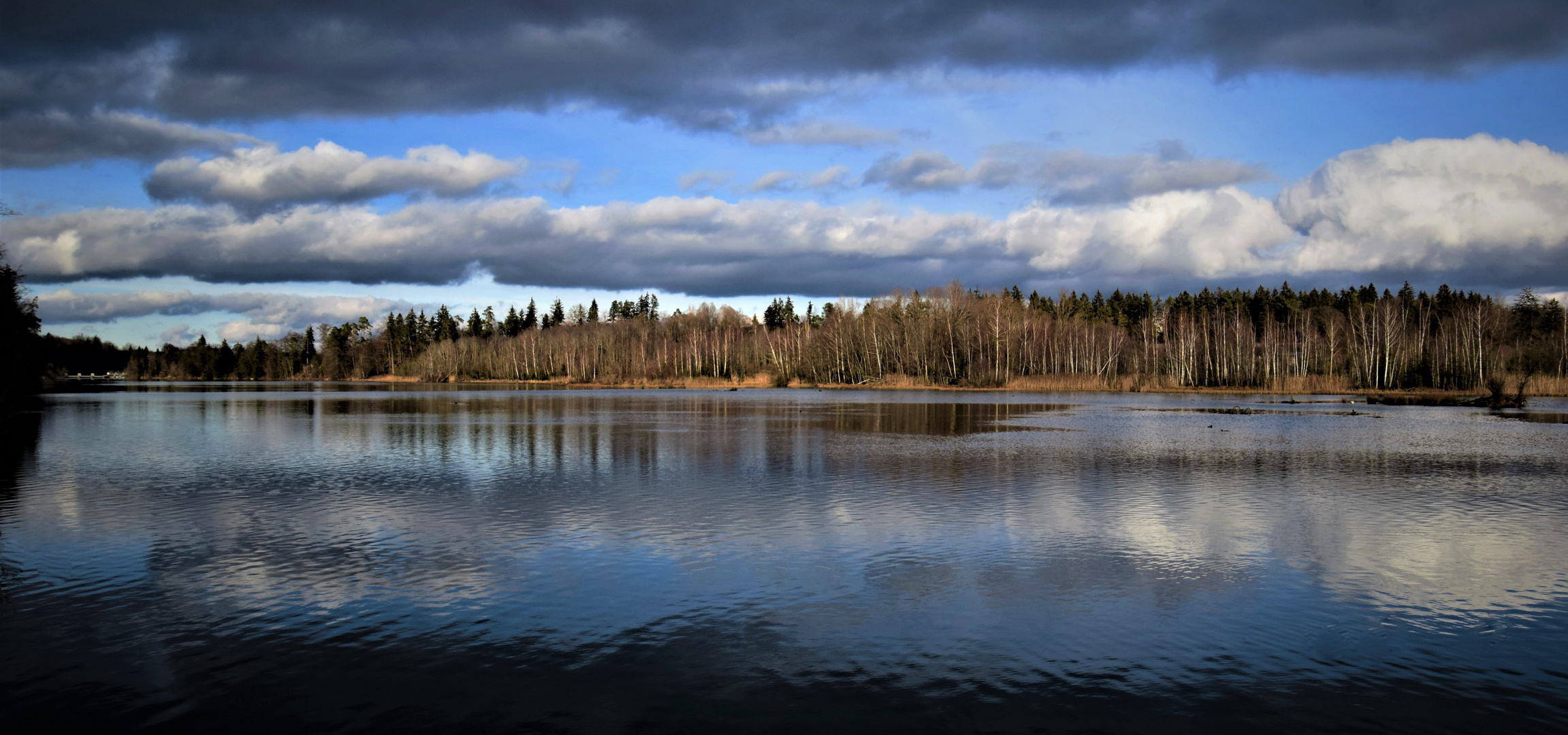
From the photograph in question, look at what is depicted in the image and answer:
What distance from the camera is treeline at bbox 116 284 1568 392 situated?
277ft

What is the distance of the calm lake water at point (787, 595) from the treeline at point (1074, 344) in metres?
52.5

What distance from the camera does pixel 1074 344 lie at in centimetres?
10481

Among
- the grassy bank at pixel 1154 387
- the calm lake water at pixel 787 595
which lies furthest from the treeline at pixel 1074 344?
the calm lake water at pixel 787 595

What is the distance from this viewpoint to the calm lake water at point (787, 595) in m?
8.20

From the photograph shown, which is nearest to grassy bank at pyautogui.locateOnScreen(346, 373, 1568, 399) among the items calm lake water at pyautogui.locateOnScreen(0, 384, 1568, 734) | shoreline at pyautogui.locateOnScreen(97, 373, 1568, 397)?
shoreline at pyautogui.locateOnScreen(97, 373, 1568, 397)

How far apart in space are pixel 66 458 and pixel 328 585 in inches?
868

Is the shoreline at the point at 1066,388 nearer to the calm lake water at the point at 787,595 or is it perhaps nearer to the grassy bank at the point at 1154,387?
the grassy bank at the point at 1154,387

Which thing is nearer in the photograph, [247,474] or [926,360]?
[247,474]

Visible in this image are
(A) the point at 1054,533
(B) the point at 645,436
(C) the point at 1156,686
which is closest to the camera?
(C) the point at 1156,686

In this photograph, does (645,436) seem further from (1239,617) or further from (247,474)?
(1239,617)

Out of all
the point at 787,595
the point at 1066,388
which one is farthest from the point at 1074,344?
the point at 787,595

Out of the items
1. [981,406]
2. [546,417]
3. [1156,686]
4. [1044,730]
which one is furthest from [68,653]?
[981,406]

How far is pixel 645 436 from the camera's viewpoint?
35781mm

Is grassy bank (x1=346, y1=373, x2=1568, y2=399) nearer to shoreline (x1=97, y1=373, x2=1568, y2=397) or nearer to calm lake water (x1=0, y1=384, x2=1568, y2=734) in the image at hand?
shoreline (x1=97, y1=373, x2=1568, y2=397)
